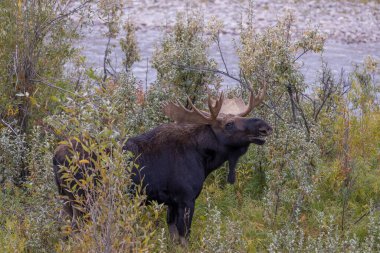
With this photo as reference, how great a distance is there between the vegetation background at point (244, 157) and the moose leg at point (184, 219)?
0.46 feet

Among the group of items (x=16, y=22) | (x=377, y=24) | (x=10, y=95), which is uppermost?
(x=16, y=22)

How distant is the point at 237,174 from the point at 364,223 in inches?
65.3

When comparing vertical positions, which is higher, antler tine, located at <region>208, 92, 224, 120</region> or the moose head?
antler tine, located at <region>208, 92, 224, 120</region>

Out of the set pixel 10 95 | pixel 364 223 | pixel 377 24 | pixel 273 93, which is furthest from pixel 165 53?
pixel 377 24

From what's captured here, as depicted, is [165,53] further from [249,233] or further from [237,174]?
[249,233]

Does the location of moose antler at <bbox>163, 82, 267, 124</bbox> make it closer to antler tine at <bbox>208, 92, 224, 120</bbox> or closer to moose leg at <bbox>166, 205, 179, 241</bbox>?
antler tine at <bbox>208, 92, 224, 120</bbox>

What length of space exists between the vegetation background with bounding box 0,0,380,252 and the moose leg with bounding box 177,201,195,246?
142 millimetres

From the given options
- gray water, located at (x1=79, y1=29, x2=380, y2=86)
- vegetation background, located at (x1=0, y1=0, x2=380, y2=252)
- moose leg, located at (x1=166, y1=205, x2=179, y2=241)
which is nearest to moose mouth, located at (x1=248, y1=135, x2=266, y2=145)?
vegetation background, located at (x1=0, y1=0, x2=380, y2=252)

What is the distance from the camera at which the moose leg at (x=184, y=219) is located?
8055mm

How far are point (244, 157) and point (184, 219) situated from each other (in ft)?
6.42

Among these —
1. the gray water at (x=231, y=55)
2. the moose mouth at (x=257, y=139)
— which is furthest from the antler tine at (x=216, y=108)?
the gray water at (x=231, y=55)

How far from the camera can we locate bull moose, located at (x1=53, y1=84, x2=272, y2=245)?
8.07 metres

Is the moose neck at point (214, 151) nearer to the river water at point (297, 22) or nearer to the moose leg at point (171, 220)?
the moose leg at point (171, 220)

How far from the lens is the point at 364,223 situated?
27.9ft
